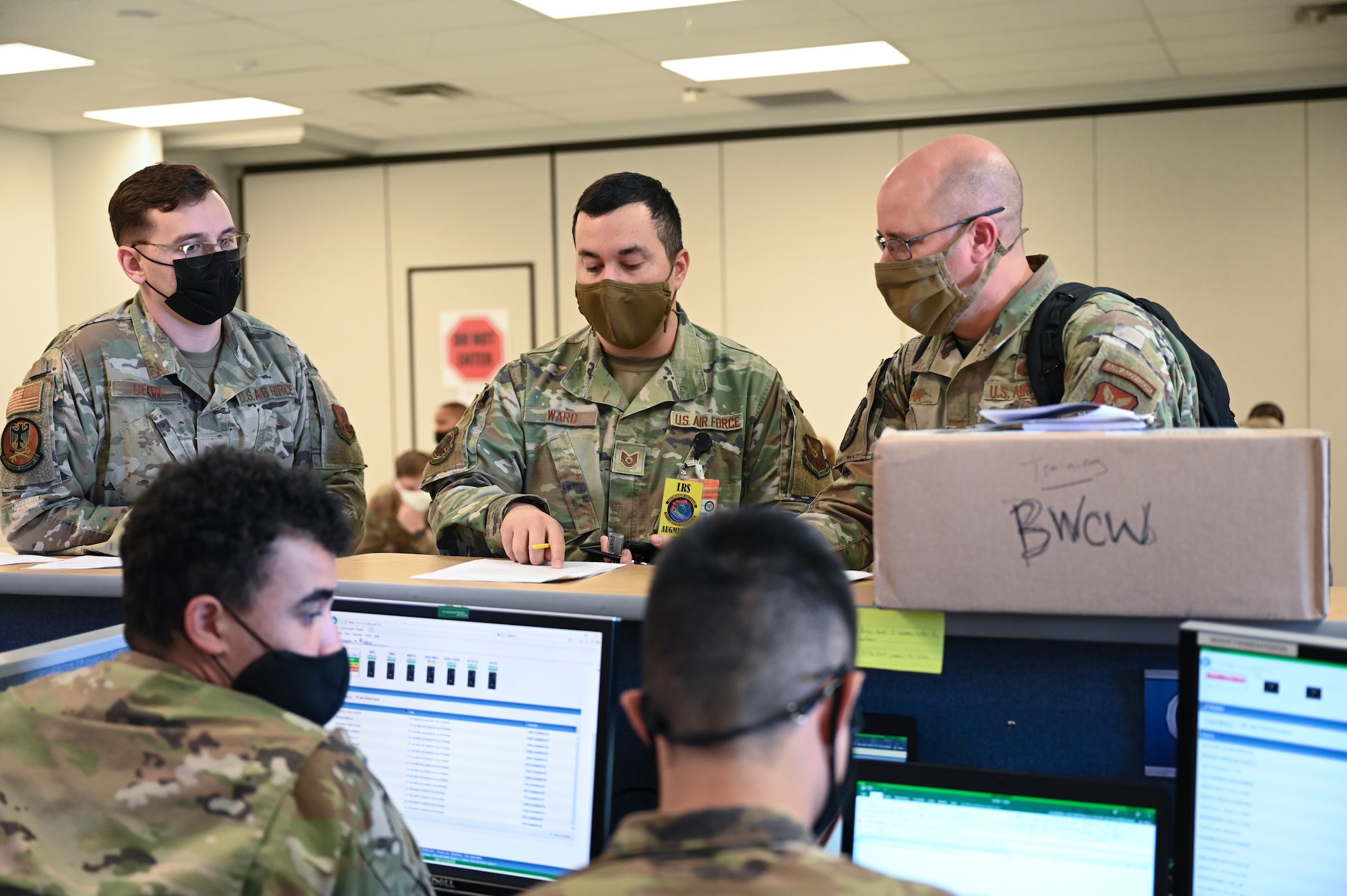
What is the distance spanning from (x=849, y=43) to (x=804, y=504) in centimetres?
378

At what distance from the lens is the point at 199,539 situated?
3.95 ft

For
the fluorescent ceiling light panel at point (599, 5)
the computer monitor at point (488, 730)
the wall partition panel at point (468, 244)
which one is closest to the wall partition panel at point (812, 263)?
the wall partition panel at point (468, 244)

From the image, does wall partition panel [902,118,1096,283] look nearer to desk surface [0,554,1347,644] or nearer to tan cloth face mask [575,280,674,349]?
tan cloth face mask [575,280,674,349]

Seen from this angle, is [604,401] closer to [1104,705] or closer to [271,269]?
[1104,705]

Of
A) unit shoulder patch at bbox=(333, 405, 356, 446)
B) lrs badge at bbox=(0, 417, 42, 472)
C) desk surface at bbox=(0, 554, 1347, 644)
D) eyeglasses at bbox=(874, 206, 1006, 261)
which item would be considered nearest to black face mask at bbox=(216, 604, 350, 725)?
desk surface at bbox=(0, 554, 1347, 644)

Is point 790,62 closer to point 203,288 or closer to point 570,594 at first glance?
point 203,288

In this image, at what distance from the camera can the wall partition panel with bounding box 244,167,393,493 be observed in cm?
817

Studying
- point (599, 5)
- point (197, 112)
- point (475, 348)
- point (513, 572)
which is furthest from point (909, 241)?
point (475, 348)

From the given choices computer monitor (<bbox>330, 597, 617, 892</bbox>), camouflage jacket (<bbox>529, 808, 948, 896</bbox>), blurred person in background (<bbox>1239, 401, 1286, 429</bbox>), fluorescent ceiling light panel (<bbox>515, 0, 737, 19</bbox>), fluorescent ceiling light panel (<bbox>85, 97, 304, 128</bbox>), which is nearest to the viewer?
camouflage jacket (<bbox>529, 808, 948, 896</bbox>)

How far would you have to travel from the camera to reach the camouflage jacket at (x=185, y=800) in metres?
1.07

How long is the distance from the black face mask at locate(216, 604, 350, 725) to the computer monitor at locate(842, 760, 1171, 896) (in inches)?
21.5

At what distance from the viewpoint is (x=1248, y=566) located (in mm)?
1232

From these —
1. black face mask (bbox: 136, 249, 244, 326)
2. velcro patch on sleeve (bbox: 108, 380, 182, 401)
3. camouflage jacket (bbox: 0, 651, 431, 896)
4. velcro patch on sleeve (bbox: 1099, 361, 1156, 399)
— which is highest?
black face mask (bbox: 136, 249, 244, 326)

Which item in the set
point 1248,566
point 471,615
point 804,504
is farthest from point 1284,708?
point 804,504
